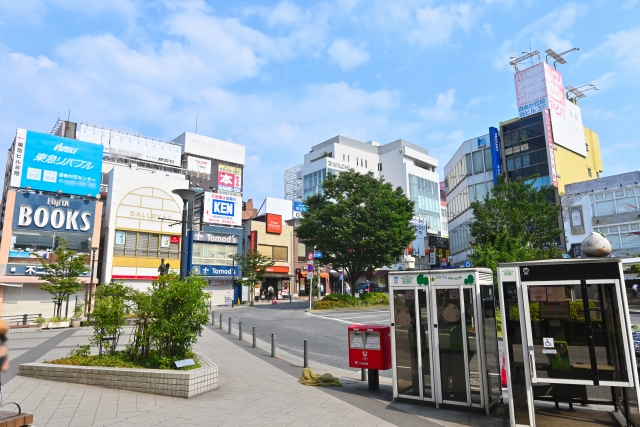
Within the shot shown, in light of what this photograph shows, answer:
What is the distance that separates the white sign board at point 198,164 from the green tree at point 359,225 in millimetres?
43997

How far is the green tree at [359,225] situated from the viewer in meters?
32.5

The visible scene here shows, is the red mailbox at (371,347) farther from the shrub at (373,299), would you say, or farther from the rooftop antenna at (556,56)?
the rooftop antenna at (556,56)

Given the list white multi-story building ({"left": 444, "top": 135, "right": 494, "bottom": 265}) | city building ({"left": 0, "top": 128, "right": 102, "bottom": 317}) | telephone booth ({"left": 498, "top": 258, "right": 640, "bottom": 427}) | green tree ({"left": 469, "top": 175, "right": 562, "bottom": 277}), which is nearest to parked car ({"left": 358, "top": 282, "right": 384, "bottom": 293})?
white multi-story building ({"left": 444, "top": 135, "right": 494, "bottom": 265})

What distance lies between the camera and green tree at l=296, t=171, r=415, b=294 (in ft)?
107

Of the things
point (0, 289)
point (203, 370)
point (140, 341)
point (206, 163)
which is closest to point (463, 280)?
point (203, 370)

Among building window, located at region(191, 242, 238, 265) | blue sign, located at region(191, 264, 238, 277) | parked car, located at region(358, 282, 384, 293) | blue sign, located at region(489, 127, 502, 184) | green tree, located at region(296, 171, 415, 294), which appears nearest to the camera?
green tree, located at region(296, 171, 415, 294)

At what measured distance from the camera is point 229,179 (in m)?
78.2

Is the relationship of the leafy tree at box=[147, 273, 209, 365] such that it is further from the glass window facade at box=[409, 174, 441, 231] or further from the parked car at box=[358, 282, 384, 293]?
the glass window facade at box=[409, 174, 441, 231]

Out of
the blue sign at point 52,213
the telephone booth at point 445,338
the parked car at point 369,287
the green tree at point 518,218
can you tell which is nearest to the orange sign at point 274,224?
the parked car at point 369,287

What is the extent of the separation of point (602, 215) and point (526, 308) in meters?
41.3

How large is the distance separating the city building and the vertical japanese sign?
45.0m

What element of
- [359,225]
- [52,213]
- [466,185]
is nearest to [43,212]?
[52,213]

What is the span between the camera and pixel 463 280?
7.41 metres

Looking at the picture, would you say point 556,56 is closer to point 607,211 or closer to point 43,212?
point 607,211
